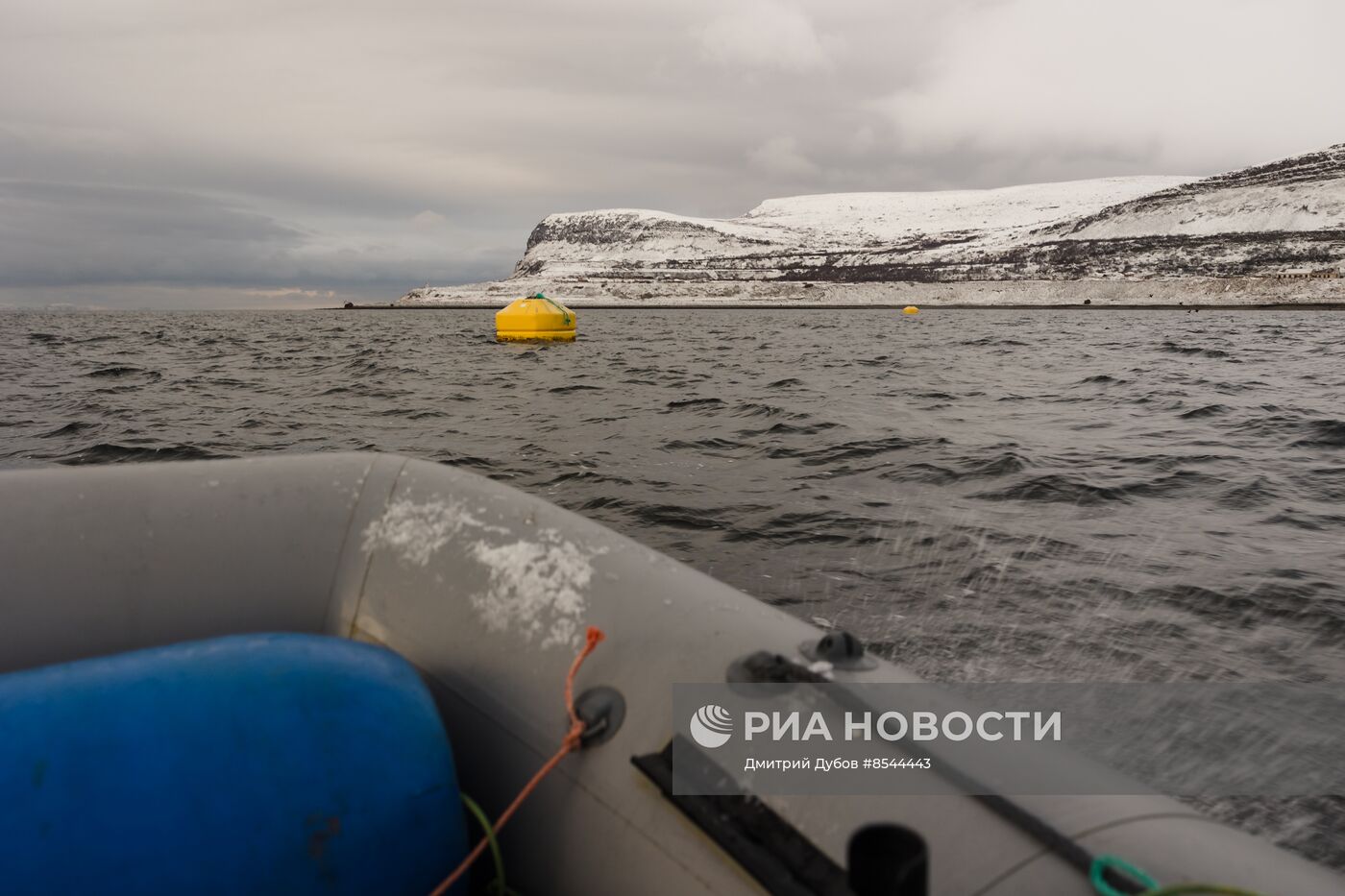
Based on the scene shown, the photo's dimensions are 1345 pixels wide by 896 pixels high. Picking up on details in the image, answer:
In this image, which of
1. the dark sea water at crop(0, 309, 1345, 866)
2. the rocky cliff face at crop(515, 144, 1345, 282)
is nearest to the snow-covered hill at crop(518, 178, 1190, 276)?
the rocky cliff face at crop(515, 144, 1345, 282)

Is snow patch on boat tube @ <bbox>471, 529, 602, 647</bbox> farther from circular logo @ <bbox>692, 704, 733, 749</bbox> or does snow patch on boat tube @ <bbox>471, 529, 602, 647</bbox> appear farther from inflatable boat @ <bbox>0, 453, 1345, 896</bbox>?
circular logo @ <bbox>692, 704, 733, 749</bbox>

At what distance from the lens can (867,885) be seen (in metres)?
0.81

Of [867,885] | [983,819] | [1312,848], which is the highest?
[867,885]

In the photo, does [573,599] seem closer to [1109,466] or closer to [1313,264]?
[1109,466]

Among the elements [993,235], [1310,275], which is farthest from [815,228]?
[1310,275]

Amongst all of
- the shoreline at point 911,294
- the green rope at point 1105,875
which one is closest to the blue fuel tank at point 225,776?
the green rope at point 1105,875

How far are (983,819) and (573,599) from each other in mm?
1059

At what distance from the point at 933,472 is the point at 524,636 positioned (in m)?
5.59

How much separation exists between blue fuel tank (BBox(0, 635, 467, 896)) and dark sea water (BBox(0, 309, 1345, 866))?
2.71 m

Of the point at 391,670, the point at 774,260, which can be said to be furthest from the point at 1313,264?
the point at 391,670

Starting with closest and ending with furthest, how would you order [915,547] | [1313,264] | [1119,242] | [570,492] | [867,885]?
[867,885] < [915,547] < [570,492] < [1313,264] < [1119,242]

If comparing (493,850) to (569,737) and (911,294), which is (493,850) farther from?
(911,294)

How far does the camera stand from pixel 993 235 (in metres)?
122

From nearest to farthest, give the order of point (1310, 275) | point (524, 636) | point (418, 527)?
1. point (524, 636)
2. point (418, 527)
3. point (1310, 275)
